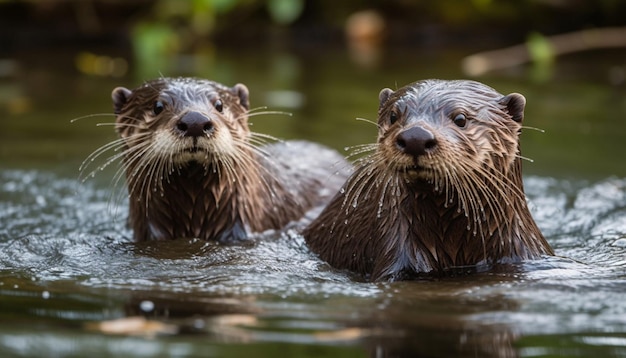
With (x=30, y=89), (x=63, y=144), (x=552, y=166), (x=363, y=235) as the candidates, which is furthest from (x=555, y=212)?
(x=30, y=89)

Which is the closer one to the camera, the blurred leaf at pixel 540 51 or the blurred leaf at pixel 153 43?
the blurred leaf at pixel 540 51

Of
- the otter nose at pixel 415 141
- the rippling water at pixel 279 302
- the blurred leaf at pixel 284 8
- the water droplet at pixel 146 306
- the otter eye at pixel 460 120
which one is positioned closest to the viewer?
the rippling water at pixel 279 302

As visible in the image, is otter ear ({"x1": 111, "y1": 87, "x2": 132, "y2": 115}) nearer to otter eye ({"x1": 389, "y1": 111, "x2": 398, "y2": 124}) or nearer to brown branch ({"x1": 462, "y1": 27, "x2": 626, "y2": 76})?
otter eye ({"x1": 389, "y1": 111, "x2": 398, "y2": 124})

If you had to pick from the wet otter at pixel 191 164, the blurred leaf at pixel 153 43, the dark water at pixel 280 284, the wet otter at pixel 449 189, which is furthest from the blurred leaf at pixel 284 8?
the wet otter at pixel 449 189

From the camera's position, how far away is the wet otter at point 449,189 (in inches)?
167

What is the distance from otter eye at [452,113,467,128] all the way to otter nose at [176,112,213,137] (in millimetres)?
1287

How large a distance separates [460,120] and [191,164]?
155cm

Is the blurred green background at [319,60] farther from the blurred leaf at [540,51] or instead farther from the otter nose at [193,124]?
the otter nose at [193,124]

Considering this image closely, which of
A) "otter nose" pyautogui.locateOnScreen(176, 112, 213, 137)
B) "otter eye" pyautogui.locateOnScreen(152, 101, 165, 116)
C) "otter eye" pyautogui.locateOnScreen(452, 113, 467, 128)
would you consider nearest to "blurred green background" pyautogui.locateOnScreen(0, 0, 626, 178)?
"otter eye" pyautogui.locateOnScreen(152, 101, 165, 116)

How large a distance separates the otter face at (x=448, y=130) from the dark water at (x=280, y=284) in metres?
0.49

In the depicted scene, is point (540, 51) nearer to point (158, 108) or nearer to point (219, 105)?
point (219, 105)

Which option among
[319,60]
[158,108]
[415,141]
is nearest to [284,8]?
[319,60]

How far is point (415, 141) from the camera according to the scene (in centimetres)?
403

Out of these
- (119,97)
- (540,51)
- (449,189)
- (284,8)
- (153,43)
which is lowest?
(449,189)
